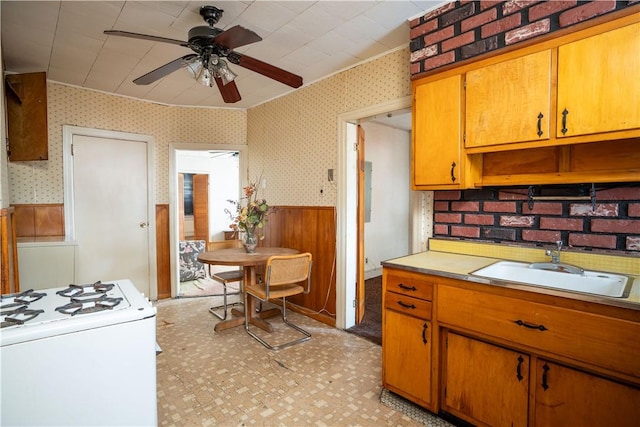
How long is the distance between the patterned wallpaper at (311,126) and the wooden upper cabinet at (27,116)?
2164 millimetres

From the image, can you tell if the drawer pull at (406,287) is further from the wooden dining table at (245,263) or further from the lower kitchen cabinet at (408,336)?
the wooden dining table at (245,263)

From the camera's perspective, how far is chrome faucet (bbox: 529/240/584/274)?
173 centimetres

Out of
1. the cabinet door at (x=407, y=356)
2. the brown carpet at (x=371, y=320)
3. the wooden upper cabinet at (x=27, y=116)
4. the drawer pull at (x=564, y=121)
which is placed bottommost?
the brown carpet at (x=371, y=320)

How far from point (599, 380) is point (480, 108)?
143 centimetres

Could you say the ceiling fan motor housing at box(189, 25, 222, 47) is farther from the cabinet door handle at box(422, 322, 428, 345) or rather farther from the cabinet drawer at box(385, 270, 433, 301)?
the cabinet door handle at box(422, 322, 428, 345)

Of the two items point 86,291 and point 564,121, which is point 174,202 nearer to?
point 86,291

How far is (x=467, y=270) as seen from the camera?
6.01 feet

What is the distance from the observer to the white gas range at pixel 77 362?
105 centimetres

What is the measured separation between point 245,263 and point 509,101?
229 centimetres

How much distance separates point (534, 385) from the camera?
1.51m

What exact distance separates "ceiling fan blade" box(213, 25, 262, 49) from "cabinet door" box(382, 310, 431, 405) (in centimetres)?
179

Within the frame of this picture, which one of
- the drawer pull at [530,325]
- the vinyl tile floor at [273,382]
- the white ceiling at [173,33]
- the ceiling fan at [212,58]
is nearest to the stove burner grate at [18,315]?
the vinyl tile floor at [273,382]

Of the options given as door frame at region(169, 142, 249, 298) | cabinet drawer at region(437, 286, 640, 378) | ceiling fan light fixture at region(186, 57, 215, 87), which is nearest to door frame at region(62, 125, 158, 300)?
door frame at region(169, 142, 249, 298)

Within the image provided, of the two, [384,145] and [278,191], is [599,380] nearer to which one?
[278,191]
